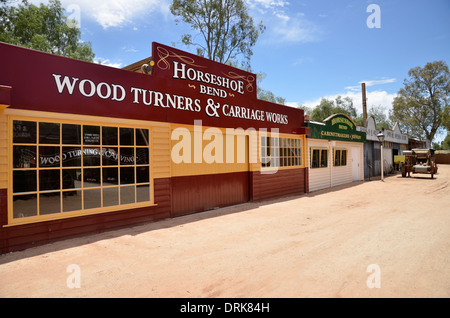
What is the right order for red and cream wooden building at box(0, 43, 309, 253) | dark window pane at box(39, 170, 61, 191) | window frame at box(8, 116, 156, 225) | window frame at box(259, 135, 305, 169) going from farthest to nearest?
window frame at box(259, 135, 305, 169) → dark window pane at box(39, 170, 61, 191) → red and cream wooden building at box(0, 43, 309, 253) → window frame at box(8, 116, 156, 225)

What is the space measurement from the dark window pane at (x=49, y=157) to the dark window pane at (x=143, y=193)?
6.48 ft

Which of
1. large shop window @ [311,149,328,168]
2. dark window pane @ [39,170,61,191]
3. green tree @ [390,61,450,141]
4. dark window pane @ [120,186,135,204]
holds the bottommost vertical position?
dark window pane @ [120,186,135,204]

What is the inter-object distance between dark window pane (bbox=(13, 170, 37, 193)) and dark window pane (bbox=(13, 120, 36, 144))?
0.61 m

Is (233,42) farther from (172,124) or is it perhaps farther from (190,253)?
(190,253)

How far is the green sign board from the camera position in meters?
13.8

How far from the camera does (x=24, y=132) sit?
200 inches

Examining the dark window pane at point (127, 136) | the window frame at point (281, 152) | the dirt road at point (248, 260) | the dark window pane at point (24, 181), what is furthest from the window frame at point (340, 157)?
the dark window pane at point (24, 181)

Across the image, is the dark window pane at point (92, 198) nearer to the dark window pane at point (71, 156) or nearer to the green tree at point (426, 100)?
the dark window pane at point (71, 156)

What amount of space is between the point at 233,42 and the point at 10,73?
22.5m

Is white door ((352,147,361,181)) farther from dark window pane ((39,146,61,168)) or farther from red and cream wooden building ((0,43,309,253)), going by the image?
dark window pane ((39,146,61,168))

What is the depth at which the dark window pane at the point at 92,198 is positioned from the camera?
583 centimetres

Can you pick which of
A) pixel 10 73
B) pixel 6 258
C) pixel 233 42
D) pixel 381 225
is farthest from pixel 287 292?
pixel 233 42

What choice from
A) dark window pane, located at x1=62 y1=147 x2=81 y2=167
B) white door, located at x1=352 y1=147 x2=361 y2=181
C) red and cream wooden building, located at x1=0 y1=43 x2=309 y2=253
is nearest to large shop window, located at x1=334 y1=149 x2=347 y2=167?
white door, located at x1=352 y1=147 x2=361 y2=181

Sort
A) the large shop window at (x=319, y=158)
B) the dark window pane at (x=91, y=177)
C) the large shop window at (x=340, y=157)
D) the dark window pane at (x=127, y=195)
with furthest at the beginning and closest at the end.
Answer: the large shop window at (x=340, y=157) < the large shop window at (x=319, y=158) < the dark window pane at (x=127, y=195) < the dark window pane at (x=91, y=177)
